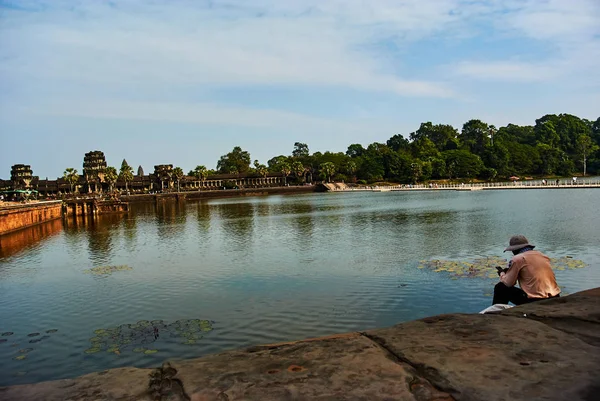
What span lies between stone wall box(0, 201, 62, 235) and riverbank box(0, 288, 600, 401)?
4844 centimetres

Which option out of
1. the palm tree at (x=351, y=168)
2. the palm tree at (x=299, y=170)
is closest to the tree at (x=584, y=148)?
the palm tree at (x=351, y=168)

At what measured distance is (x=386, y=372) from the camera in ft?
14.4

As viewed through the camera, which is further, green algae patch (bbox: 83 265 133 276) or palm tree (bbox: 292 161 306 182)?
palm tree (bbox: 292 161 306 182)

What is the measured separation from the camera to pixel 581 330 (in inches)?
217

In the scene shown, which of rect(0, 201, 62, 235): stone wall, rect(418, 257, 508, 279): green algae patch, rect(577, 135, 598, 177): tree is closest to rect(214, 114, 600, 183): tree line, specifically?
rect(577, 135, 598, 177): tree

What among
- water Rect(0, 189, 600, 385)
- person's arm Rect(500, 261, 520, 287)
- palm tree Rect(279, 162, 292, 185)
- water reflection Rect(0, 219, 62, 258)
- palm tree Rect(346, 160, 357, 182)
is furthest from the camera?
palm tree Rect(279, 162, 292, 185)

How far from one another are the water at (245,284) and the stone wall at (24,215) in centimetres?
983

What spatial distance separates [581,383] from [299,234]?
32953mm

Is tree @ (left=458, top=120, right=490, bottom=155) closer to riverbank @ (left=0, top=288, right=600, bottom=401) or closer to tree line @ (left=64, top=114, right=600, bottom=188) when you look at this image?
tree line @ (left=64, top=114, right=600, bottom=188)

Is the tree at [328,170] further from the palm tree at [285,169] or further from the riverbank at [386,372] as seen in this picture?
the riverbank at [386,372]

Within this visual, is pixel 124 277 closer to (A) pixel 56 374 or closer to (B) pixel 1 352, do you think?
(B) pixel 1 352

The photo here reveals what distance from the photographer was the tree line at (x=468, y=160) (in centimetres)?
14800

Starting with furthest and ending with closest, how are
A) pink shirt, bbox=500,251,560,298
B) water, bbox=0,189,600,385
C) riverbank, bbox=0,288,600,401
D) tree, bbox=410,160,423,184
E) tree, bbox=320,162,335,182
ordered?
tree, bbox=320,162,335,182 < tree, bbox=410,160,423,184 < water, bbox=0,189,600,385 < pink shirt, bbox=500,251,560,298 < riverbank, bbox=0,288,600,401

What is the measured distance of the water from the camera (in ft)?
41.4
